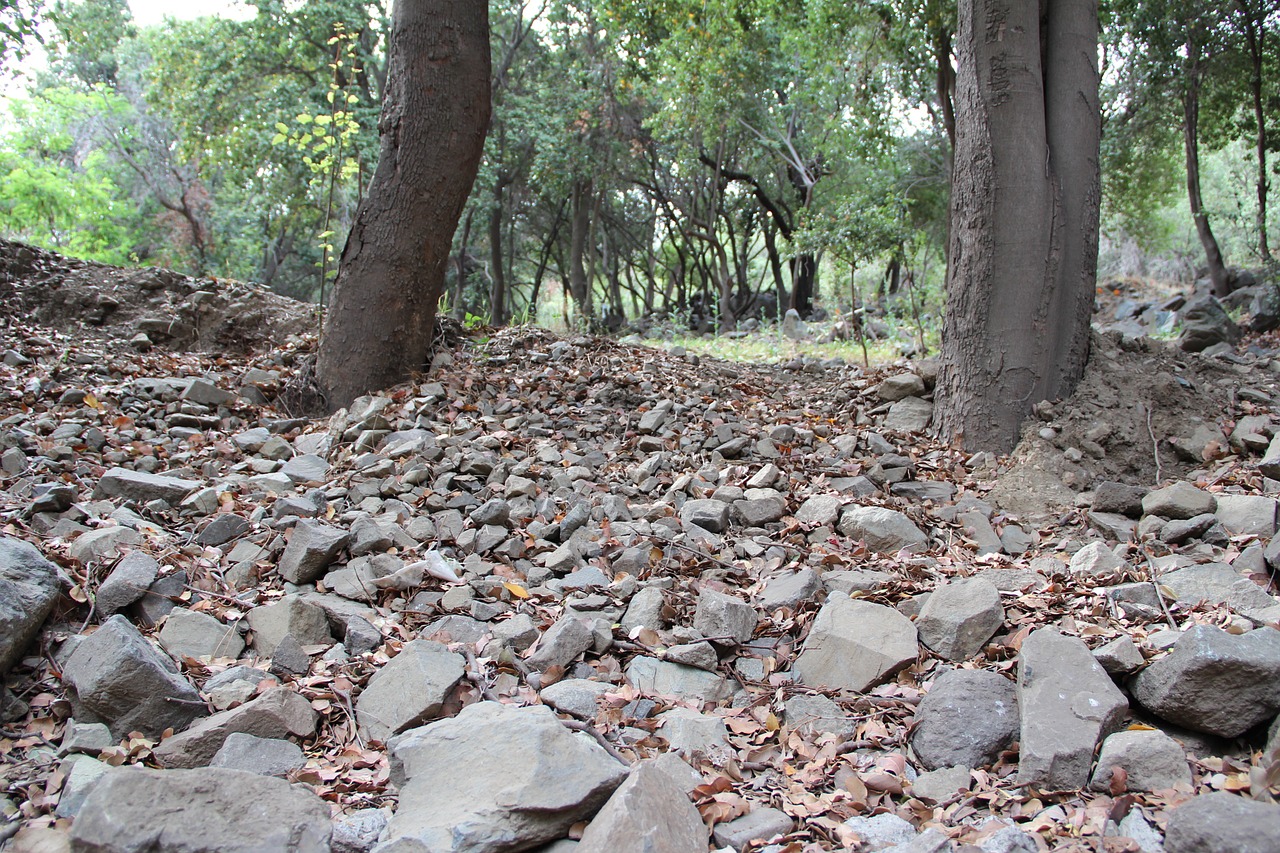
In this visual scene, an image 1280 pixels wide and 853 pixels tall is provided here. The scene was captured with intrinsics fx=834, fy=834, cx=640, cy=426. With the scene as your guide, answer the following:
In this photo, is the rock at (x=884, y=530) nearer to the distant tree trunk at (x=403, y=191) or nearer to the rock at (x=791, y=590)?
the rock at (x=791, y=590)

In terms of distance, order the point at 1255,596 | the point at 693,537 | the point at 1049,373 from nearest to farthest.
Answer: the point at 1255,596
the point at 693,537
the point at 1049,373

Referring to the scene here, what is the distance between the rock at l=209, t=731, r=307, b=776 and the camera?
80.5 inches

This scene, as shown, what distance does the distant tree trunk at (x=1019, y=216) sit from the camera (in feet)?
14.5

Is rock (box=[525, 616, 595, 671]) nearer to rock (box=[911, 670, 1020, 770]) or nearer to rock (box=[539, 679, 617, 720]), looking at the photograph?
rock (box=[539, 679, 617, 720])

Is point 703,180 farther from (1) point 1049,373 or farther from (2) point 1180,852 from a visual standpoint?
(2) point 1180,852

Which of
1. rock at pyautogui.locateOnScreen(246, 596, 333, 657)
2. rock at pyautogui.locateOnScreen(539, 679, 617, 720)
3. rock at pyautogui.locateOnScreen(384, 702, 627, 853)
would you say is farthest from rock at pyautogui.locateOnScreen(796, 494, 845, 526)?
rock at pyautogui.locateOnScreen(246, 596, 333, 657)

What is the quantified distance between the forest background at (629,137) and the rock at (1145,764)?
5.11 m

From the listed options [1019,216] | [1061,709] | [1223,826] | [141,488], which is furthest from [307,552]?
[1019,216]

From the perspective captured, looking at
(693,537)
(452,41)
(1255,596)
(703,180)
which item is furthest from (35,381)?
(703,180)

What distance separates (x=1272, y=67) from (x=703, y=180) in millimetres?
11333

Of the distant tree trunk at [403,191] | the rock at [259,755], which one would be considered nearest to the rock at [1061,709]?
the rock at [259,755]

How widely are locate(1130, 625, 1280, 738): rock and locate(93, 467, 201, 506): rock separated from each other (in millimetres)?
3735

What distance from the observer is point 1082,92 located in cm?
461

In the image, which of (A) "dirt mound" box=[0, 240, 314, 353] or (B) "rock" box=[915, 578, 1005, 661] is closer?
(B) "rock" box=[915, 578, 1005, 661]
